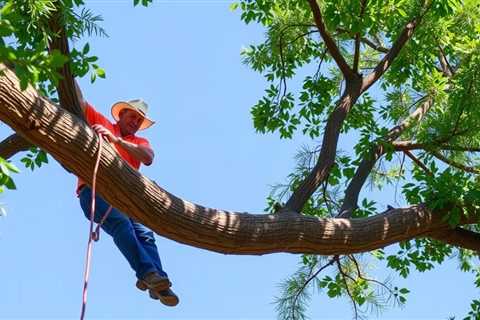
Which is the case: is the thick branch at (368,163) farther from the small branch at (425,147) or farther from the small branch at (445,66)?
the small branch at (445,66)

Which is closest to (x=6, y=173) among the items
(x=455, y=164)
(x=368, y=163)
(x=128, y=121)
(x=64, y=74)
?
(x=64, y=74)

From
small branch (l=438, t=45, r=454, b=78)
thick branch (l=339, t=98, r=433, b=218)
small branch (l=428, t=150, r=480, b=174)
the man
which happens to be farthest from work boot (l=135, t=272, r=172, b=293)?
small branch (l=438, t=45, r=454, b=78)

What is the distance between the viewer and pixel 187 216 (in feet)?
14.2

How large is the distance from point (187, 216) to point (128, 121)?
3.52ft

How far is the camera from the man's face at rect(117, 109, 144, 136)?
521cm

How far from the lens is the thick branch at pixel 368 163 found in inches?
217

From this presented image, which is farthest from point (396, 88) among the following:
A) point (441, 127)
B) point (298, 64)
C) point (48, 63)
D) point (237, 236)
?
point (48, 63)

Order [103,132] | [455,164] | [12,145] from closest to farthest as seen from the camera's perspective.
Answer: [103,132] → [12,145] → [455,164]

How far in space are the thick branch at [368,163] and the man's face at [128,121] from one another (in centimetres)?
129

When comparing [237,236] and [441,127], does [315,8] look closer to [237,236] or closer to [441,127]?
[441,127]

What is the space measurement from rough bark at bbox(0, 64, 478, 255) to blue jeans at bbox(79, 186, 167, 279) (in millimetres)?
433

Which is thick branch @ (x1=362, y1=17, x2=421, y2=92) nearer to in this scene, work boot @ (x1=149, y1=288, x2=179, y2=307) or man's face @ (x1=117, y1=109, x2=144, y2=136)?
man's face @ (x1=117, y1=109, x2=144, y2=136)

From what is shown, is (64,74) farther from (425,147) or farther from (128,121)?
(425,147)

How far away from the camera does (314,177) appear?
17.8 ft
